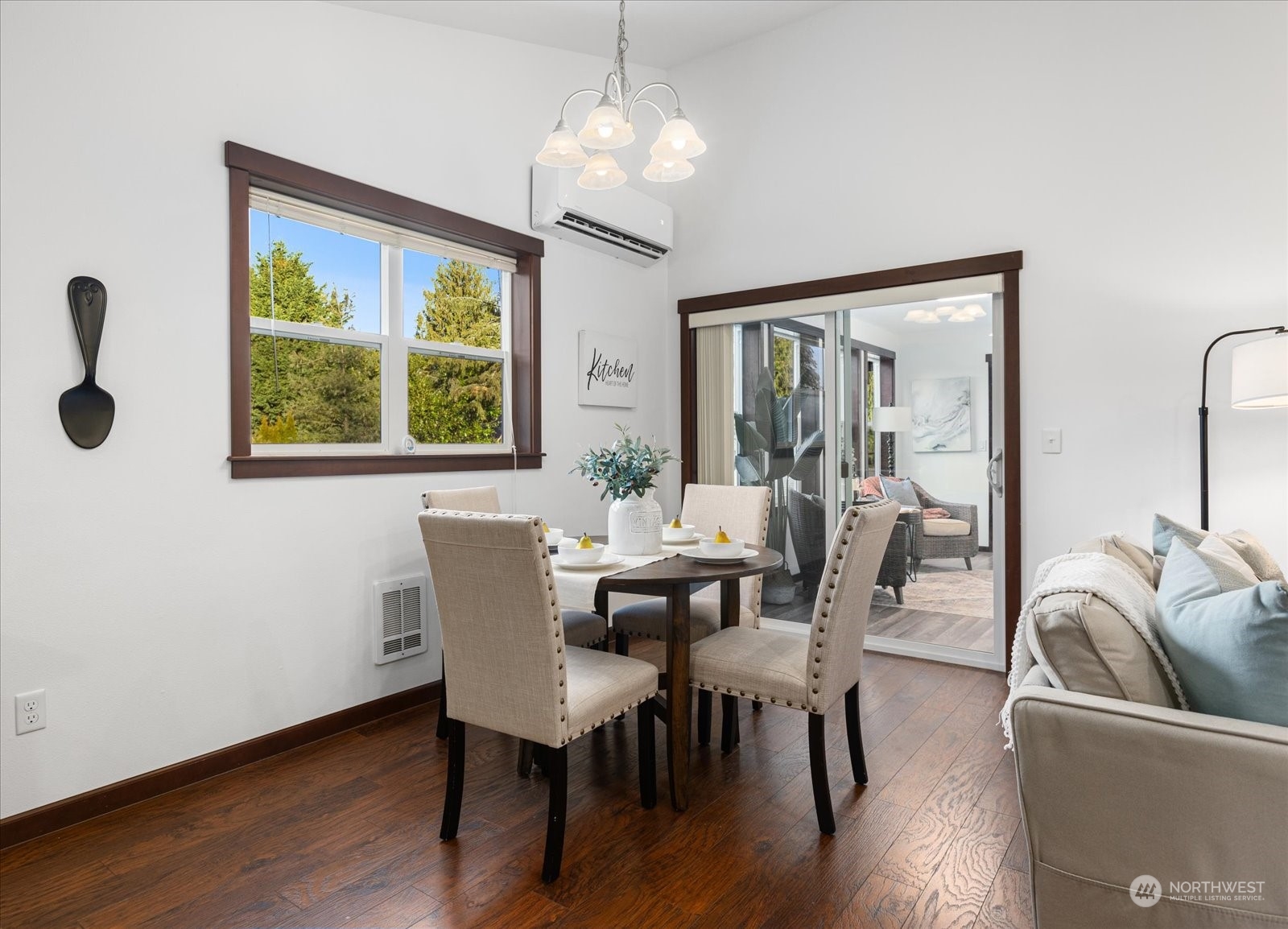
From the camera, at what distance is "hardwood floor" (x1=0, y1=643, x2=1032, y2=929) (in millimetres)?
1699

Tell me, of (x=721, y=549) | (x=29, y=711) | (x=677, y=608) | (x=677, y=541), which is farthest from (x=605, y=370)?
(x=29, y=711)

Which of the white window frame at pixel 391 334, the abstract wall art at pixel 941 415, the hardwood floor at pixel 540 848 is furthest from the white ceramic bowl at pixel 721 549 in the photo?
the abstract wall art at pixel 941 415

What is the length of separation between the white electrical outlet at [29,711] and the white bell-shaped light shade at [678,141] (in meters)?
2.45

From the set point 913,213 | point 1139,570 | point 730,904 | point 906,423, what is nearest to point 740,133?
point 913,213

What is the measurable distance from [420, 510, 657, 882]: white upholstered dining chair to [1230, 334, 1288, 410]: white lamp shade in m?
2.41

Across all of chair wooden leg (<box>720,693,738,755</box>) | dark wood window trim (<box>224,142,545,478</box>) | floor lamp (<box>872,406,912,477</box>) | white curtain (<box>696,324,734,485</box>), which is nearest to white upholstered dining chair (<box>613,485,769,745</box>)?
chair wooden leg (<box>720,693,738,755</box>)

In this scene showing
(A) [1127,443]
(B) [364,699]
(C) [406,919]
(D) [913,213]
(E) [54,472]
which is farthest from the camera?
(D) [913,213]

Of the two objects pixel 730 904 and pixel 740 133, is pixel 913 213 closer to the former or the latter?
pixel 740 133

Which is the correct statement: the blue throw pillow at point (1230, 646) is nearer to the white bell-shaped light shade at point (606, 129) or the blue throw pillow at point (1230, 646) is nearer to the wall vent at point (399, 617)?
the white bell-shaped light shade at point (606, 129)

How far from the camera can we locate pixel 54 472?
6.82 feet

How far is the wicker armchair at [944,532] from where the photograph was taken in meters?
3.71

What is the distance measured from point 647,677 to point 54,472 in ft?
5.99

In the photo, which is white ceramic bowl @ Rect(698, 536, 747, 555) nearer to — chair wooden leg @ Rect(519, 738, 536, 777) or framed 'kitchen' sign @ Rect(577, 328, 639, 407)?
chair wooden leg @ Rect(519, 738, 536, 777)

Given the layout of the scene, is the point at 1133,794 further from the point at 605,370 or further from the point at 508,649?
the point at 605,370
